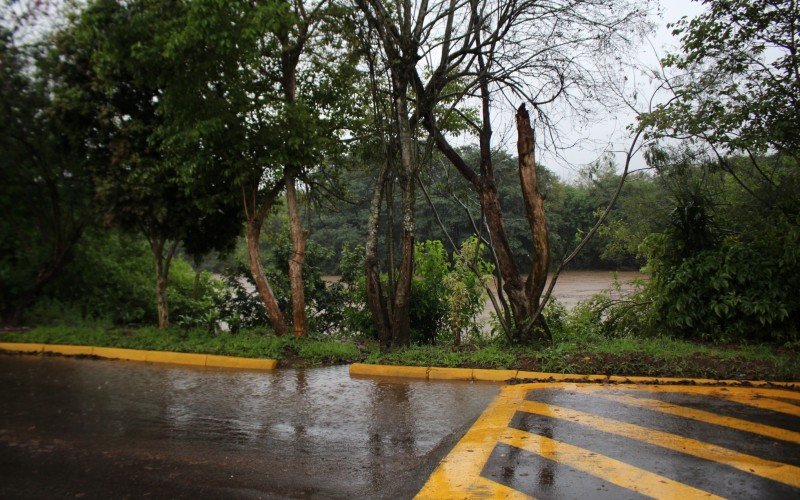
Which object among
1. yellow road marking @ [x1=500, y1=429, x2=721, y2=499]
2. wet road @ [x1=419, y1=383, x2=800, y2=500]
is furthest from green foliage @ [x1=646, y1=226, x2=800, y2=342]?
yellow road marking @ [x1=500, y1=429, x2=721, y2=499]

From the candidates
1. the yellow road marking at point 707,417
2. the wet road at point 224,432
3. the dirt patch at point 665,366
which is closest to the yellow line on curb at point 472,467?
the wet road at point 224,432

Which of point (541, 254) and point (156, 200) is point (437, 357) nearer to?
point (541, 254)

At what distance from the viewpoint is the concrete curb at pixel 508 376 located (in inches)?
250

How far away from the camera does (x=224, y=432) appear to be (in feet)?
17.1

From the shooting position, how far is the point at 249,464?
171 inches

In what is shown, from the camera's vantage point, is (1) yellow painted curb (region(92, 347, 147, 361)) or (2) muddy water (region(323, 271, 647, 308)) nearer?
(1) yellow painted curb (region(92, 347, 147, 361))

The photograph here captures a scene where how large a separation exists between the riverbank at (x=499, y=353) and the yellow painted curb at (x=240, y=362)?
0.17 meters

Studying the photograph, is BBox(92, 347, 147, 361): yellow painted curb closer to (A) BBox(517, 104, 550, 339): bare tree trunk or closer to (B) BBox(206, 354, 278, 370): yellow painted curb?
(B) BBox(206, 354, 278, 370): yellow painted curb

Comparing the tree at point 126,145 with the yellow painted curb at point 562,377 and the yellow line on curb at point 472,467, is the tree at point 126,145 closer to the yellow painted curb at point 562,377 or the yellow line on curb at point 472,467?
the yellow painted curb at point 562,377

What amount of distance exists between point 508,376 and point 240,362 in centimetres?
404

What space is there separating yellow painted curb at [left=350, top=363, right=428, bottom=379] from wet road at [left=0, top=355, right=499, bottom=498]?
0.73ft

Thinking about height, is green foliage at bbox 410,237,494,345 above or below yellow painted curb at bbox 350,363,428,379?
above

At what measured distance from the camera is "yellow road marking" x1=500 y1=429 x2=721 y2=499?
11.7ft

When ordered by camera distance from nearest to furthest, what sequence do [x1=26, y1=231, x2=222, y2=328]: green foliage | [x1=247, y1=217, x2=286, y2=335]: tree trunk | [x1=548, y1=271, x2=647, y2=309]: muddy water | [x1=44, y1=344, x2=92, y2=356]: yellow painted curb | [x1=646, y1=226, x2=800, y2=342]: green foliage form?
[x1=646, y1=226, x2=800, y2=342]: green foliage < [x1=44, y1=344, x2=92, y2=356]: yellow painted curb < [x1=247, y1=217, x2=286, y2=335]: tree trunk < [x1=26, y1=231, x2=222, y2=328]: green foliage < [x1=548, y1=271, x2=647, y2=309]: muddy water
